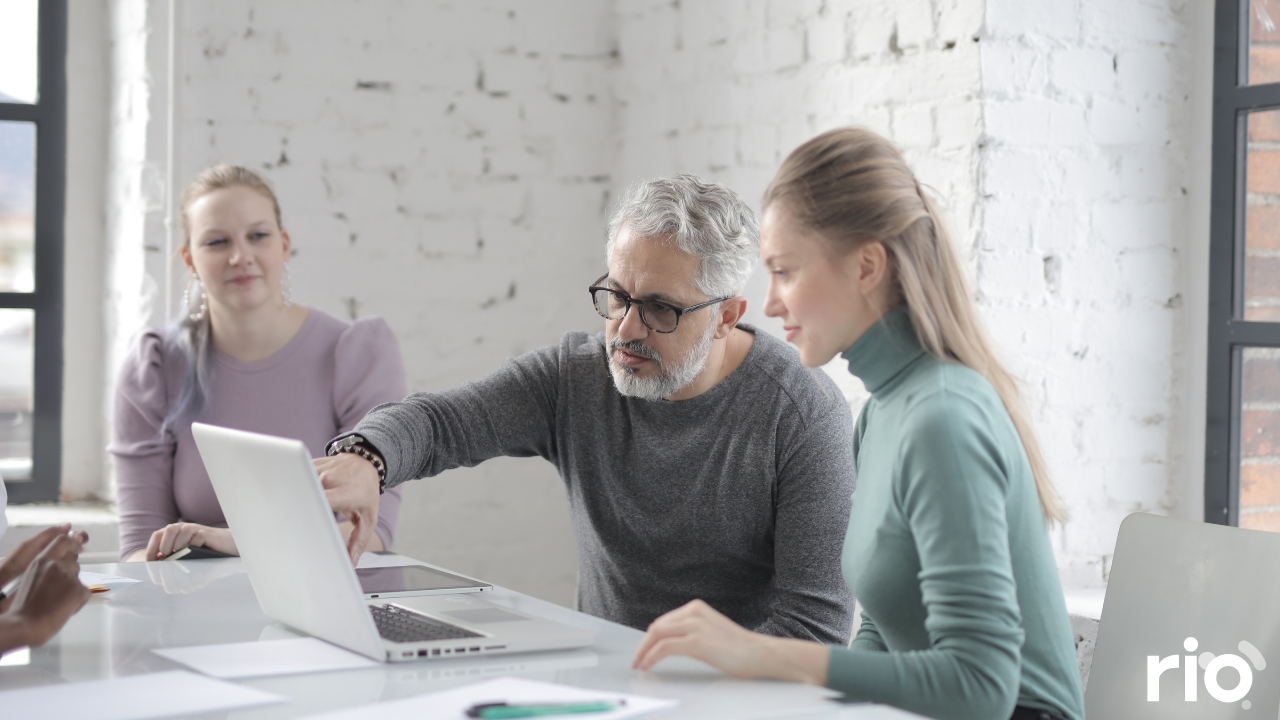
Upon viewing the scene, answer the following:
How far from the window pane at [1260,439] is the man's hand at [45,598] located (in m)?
1.81

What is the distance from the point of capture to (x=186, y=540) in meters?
1.84

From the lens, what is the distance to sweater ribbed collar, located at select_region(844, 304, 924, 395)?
52.9 inches

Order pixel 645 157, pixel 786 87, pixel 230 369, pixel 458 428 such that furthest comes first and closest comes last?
pixel 645 157 < pixel 786 87 < pixel 230 369 < pixel 458 428

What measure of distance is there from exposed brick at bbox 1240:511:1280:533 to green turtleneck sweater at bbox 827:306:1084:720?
3.21 feet

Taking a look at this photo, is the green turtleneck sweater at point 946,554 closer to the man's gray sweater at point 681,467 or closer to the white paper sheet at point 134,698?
the man's gray sweater at point 681,467

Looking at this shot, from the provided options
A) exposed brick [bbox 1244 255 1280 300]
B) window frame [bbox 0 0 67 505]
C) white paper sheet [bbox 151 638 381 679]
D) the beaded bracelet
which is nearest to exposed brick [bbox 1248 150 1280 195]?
exposed brick [bbox 1244 255 1280 300]

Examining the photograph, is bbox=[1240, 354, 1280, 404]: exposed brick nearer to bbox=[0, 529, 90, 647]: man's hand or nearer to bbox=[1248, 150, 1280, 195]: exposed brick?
bbox=[1248, 150, 1280, 195]: exposed brick

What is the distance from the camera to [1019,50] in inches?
83.9

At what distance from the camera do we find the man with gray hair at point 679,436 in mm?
1694

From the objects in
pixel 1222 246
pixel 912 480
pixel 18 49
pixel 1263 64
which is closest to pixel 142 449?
pixel 18 49

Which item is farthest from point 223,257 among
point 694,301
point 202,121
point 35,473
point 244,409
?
point 694,301

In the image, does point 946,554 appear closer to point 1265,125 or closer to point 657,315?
point 657,315

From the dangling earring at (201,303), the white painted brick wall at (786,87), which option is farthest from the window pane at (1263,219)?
the dangling earring at (201,303)

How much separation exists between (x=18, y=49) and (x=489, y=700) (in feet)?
7.66
